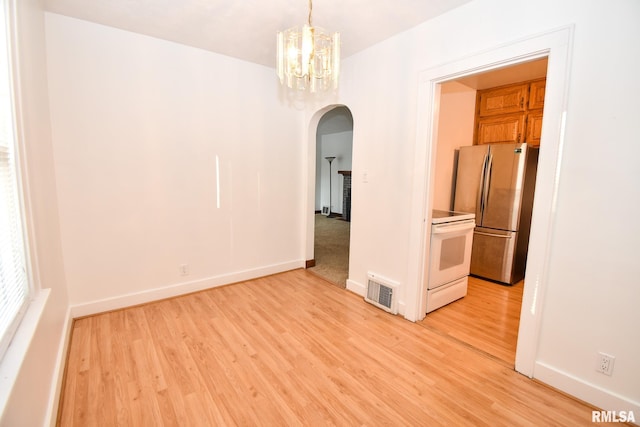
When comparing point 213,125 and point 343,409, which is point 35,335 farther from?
point 213,125

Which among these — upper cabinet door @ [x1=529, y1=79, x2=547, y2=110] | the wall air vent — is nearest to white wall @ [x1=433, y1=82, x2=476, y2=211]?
upper cabinet door @ [x1=529, y1=79, x2=547, y2=110]

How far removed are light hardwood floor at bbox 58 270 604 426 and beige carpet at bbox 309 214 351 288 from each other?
3.25ft

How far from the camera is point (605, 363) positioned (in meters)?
1.61

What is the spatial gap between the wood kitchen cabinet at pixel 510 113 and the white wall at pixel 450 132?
0.44 ft

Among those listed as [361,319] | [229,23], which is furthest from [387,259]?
[229,23]

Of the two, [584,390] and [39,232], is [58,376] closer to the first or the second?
[39,232]

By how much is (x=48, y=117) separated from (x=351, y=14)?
8.39ft

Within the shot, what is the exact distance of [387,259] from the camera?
2842 mm

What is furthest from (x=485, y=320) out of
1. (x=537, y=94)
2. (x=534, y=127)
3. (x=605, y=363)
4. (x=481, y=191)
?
(x=537, y=94)

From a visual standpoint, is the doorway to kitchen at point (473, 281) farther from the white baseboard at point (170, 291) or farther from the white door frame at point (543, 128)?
the white baseboard at point (170, 291)

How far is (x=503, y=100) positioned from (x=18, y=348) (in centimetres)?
494

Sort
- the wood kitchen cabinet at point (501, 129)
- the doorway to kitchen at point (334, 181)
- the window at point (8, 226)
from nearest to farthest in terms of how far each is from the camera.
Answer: the window at point (8, 226), the wood kitchen cabinet at point (501, 129), the doorway to kitchen at point (334, 181)

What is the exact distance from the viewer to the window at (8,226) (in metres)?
1.17

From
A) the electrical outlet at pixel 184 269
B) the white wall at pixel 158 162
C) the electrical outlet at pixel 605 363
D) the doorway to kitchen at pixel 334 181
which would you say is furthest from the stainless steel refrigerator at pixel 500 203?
the electrical outlet at pixel 184 269
